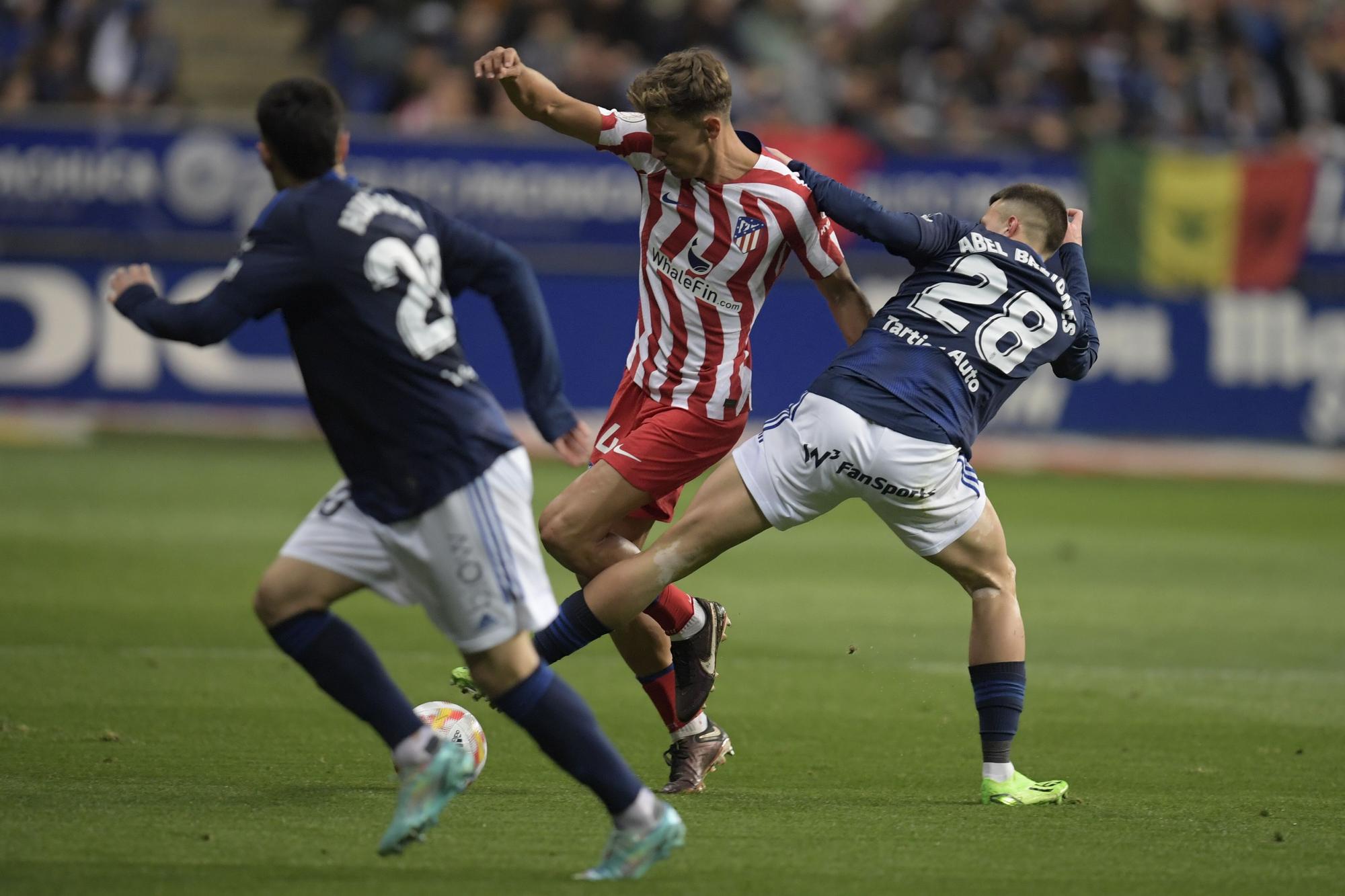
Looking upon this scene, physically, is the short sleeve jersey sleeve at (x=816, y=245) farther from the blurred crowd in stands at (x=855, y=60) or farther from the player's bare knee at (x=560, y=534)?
the blurred crowd in stands at (x=855, y=60)

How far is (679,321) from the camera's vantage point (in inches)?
247

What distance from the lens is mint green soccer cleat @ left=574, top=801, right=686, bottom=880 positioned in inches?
178

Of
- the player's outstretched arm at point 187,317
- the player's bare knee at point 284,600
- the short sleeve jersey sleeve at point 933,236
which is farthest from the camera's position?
the short sleeve jersey sleeve at point 933,236

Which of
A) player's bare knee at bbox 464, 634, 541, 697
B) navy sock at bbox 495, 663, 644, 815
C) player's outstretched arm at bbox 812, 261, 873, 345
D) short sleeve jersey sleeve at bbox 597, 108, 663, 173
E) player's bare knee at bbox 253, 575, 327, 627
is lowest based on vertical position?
navy sock at bbox 495, 663, 644, 815

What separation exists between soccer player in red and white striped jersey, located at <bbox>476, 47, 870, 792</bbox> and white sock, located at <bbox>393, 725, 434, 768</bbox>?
4.02 ft

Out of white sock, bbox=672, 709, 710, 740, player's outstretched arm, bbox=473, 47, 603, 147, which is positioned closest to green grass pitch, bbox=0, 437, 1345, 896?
white sock, bbox=672, 709, 710, 740

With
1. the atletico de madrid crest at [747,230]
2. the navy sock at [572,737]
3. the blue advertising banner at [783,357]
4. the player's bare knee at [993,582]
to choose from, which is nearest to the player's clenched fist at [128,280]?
the navy sock at [572,737]

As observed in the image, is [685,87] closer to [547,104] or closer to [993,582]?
[547,104]

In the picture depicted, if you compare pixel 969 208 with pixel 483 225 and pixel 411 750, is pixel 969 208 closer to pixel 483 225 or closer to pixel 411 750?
pixel 483 225

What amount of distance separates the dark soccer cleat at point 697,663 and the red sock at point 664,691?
0.07ft

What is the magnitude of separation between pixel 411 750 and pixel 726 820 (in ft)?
3.89

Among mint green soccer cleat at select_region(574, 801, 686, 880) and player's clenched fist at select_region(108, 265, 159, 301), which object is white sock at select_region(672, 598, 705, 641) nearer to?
mint green soccer cleat at select_region(574, 801, 686, 880)

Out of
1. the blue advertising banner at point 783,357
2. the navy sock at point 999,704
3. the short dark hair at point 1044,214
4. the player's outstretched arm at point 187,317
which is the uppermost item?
the short dark hair at point 1044,214

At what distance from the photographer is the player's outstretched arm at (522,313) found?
471cm
